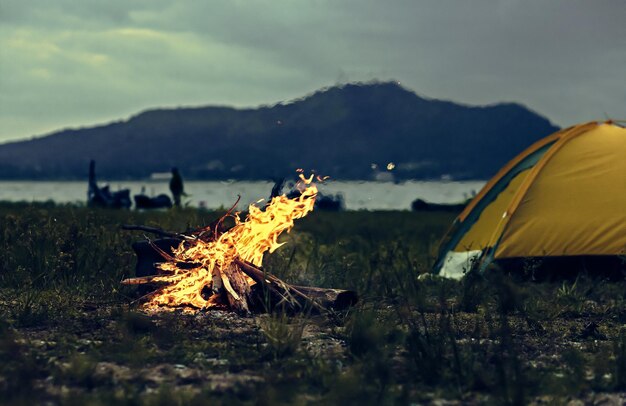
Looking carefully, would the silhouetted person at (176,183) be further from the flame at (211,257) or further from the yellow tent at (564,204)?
the flame at (211,257)

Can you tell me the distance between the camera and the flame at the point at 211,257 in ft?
29.4

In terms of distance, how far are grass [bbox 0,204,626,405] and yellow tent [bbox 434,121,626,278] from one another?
812 mm

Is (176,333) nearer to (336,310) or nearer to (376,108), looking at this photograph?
(336,310)

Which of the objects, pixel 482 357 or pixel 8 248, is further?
pixel 8 248

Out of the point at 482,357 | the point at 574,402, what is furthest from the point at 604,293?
the point at 574,402

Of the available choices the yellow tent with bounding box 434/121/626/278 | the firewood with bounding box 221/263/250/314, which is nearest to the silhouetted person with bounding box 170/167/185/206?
the yellow tent with bounding box 434/121/626/278

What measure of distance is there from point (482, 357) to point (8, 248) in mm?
6626

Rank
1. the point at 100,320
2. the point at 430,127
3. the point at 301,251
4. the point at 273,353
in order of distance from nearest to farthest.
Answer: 1. the point at 273,353
2. the point at 100,320
3. the point at 301,251
4. the point at 430,127

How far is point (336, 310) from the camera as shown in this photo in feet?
29.3

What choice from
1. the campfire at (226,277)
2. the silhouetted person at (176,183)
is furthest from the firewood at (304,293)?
the silhouetted person at (176,183)

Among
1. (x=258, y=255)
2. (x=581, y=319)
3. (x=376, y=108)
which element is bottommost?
(x=581, y=319)

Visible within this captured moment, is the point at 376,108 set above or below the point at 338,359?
above

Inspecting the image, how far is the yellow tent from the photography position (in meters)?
11.9

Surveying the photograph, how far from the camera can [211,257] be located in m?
8.93
